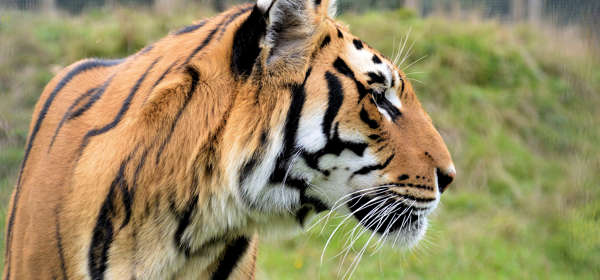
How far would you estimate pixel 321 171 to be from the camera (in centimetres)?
209

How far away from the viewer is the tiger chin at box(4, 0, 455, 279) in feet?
6.36

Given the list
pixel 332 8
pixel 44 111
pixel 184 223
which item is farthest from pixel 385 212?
pixel 44 111

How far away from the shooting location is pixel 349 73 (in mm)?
2059

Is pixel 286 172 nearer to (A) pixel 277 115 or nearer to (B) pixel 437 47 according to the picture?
(A) pixel 277 115

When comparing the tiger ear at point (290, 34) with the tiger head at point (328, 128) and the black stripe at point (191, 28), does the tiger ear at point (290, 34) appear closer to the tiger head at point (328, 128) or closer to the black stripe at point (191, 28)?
the tiger head at point (328, 128)

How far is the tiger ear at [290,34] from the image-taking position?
1955 millimetres

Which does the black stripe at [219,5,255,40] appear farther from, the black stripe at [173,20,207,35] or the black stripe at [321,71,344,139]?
the black stripe at [321,71,344,139]

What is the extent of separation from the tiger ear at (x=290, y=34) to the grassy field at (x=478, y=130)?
234 centimetres

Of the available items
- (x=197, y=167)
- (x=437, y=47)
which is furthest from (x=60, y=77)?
(x=437, y=47)

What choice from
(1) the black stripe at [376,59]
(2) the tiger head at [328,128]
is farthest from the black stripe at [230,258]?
(1) the black stripe at [376,59]

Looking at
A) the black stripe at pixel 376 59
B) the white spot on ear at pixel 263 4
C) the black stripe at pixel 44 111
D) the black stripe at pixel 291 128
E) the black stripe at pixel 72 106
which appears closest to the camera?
the white spot on ear at pixel 263 4

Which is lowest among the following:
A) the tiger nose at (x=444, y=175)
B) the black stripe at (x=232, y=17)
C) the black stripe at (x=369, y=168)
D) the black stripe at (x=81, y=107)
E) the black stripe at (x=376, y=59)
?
the tiger nose at (x=444, y=175)

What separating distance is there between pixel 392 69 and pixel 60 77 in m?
1.39

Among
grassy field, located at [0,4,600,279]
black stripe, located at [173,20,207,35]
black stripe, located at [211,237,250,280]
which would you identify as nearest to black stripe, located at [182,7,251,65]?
black stripe, located at [173,20,207,35]
